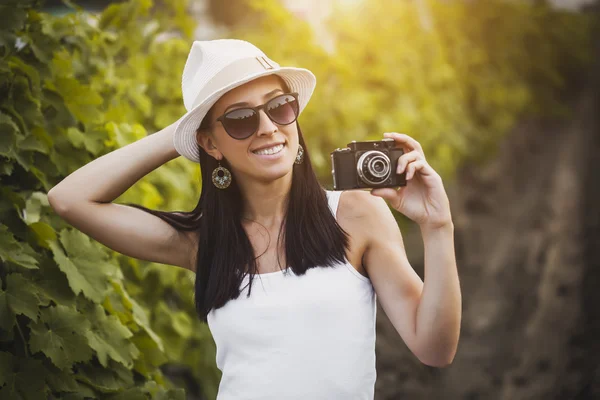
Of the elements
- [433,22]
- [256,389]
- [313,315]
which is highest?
[433,22]

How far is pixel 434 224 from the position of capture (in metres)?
2.03

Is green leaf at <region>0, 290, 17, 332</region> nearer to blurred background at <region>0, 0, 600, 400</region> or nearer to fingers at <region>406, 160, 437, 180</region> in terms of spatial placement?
blurred background at <region>0, 0, 600, 400</region>

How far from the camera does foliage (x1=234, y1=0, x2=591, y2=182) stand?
550 cm

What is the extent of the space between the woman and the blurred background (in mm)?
308

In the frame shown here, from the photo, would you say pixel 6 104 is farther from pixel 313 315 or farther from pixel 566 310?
pixel 566 310

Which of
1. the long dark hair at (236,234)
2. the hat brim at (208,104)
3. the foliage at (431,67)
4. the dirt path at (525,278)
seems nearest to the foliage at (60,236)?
the long dark hair at (236,234)

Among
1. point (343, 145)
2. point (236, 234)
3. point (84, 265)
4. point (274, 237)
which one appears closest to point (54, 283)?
point (84, 265)

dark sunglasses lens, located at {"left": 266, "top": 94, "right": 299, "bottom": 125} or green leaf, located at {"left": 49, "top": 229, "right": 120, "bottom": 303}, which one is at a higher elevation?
dark sunglasses lens, located at {"left": 266, "top": 94, "right": 299, "bottom": 125}

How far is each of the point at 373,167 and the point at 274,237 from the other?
0.40m

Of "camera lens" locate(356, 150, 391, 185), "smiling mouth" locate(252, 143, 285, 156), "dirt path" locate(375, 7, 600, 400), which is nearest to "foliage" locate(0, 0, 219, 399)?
"smiling mouth" locate(252, 143, 285, 156)

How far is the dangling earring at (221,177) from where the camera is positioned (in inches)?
94.5

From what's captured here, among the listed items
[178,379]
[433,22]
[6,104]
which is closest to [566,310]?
[433,22]

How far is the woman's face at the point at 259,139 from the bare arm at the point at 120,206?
0.20 m

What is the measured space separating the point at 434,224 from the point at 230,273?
2.00 feet
